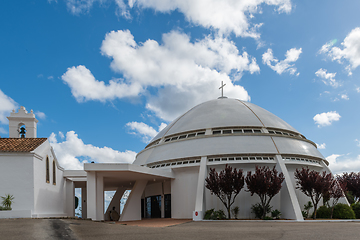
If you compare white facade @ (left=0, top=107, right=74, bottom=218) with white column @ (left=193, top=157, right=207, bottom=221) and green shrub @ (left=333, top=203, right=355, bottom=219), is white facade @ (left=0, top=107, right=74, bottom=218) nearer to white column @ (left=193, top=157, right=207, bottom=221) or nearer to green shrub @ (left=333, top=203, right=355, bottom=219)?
white column @ (left=193, top=157, right=207, bottom=221)

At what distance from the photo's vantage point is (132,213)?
24312mm

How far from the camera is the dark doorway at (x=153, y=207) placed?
92.6 feet

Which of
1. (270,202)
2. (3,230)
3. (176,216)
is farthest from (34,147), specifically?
(270,202)

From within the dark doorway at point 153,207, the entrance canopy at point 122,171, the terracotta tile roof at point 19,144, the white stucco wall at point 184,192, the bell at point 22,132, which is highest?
the bell at point 22,132

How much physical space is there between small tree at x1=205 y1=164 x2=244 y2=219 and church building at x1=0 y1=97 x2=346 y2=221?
1162mm

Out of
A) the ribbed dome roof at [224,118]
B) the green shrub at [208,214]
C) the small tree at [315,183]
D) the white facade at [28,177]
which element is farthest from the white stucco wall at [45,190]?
the small tree at [315,183]

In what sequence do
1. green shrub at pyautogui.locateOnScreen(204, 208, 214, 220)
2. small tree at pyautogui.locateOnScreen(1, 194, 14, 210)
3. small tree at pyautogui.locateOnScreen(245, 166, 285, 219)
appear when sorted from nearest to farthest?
1. small tree at pyautogui.locateOnScreen(1, 194, 14, 210)
2. small tree at pyautogui.locateOnScreen(245, 166, 285, 219)
3. green shrub at pyautogui.locateOnScreen(204, 208, 214, 220)

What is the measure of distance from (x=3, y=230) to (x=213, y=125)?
20.7 meters

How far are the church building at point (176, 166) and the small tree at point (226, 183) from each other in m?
1.16

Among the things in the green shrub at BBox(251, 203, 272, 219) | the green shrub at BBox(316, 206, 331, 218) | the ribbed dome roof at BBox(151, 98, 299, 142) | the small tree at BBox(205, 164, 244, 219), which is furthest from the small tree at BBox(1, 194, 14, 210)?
the green shrub at BBox(316, 206, 331, 218)

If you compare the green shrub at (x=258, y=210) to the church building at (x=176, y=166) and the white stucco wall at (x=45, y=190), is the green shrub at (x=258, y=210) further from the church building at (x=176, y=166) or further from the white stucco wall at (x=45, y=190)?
the white stucco wall at (x=45, y=190)

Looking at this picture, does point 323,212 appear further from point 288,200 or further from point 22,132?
point 22,132

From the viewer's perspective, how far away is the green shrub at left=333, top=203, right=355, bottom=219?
74.2 ft

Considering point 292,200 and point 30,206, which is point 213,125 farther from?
point 30,206
